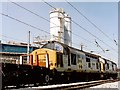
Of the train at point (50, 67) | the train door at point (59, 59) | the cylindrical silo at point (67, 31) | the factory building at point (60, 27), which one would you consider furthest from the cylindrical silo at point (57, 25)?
the train door at point (59, 59)

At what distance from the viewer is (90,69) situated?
2644 centimetres

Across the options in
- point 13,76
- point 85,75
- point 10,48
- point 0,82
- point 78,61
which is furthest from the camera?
point 10,48

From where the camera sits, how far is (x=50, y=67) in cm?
1762

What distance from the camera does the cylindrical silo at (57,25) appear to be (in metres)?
52.9

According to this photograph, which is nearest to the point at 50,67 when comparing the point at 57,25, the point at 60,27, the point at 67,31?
the point at 57,25

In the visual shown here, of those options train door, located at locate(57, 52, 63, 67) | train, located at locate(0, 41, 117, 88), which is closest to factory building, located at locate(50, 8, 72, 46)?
train, located at locate(0, 41, 117, 88)

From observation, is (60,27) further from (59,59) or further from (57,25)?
(59,59)

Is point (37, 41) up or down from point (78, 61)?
up

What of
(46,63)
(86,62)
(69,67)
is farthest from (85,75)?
(46,63)

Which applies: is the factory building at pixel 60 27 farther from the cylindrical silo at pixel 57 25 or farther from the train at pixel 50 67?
the train at pixel 50 67

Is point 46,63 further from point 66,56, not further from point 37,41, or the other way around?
point 37,41

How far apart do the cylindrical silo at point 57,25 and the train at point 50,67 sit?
26.2 meters

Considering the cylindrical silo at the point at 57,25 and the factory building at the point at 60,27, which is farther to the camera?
the factory building at the point at 60,27

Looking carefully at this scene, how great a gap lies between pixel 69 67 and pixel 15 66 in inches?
289
